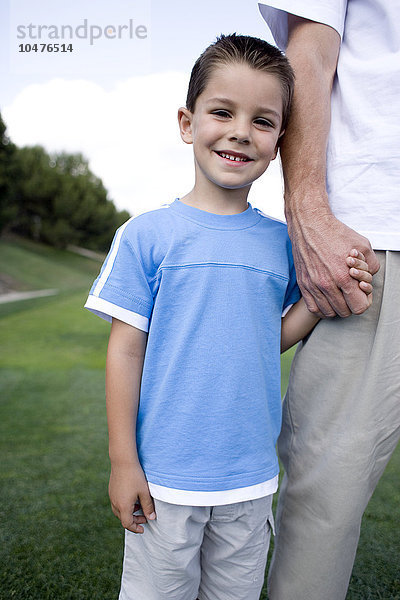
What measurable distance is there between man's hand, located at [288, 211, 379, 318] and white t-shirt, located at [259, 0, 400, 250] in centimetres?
6

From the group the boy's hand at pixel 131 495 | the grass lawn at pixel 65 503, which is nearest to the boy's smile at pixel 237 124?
the boy's hand at pixel 131 495

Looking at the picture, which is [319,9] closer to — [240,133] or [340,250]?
[240,133]

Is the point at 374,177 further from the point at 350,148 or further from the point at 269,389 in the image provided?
the point at 269,389

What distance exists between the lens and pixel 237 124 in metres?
1.03

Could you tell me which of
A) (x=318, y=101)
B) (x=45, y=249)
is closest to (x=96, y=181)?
(x=45, y=249)

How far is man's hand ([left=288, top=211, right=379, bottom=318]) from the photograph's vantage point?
996mm

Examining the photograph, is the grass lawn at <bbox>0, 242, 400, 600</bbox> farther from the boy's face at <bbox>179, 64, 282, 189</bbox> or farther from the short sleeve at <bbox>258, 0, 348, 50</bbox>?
the short sleeve at <bbox>258, 0, 348, 50</bbox>

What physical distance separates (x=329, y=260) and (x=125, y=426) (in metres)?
0.50

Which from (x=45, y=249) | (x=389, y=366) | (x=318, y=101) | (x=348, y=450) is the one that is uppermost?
(x=318, y=101)

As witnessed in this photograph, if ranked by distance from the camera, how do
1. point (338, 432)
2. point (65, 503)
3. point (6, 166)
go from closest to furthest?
point (338, 432) → point (65, 503) → point (6, 166)

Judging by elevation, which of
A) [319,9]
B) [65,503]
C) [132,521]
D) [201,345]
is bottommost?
[65,503]

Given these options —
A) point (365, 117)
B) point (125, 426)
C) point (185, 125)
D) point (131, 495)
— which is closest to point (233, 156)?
point (185, 125)

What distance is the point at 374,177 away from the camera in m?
1.04

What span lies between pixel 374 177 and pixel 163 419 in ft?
2.00
